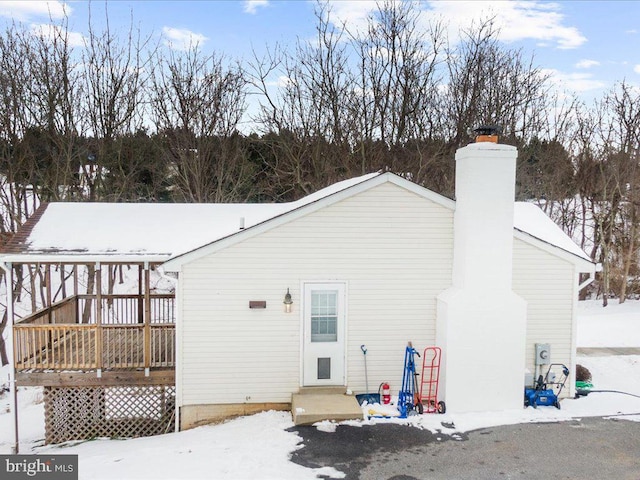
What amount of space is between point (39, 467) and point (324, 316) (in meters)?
4.66

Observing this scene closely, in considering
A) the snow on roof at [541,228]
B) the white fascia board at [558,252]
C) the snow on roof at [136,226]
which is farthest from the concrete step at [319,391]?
the snow on roof at [541,228]

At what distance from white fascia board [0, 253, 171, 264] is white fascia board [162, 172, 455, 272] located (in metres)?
0.80

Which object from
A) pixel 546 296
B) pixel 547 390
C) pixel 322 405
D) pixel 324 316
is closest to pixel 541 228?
pixel 546 296

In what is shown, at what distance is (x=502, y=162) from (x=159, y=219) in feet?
22.1

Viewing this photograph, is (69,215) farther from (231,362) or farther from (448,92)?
(448,92)

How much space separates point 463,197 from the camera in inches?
318

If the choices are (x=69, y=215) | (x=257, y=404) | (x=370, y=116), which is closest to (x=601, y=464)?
(x=257, y=404)

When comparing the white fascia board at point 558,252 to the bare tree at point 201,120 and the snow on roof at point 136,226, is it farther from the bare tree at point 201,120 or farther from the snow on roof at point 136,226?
the bare tree at point 201,120

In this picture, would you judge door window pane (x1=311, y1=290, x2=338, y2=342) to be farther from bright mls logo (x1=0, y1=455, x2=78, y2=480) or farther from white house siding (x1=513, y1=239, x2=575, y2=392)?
bright mls logo (x1=0, y1=455, x2=78, y2=480)

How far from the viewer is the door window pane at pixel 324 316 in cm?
836


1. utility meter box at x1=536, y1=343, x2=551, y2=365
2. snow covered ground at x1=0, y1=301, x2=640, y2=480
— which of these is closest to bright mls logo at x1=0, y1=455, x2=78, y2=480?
snow covered ground at x1=0, y1=301, x2=640, y2=480

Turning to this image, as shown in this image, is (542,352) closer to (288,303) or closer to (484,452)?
(484,452)

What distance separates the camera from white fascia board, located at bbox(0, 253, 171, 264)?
8.26 metres

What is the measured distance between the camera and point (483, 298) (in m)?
7.95
